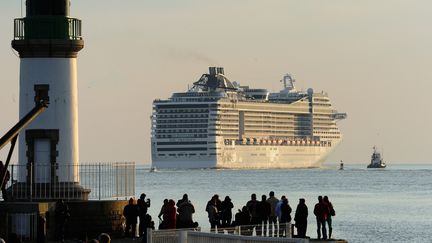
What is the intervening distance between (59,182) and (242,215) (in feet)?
15.0

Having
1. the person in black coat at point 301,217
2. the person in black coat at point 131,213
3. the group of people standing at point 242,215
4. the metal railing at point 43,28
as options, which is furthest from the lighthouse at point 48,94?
the person in black coat at point 301,217

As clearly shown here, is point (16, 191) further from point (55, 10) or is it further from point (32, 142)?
point (55, 10)

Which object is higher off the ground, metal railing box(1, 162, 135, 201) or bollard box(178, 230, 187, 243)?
metal railing box(1, 162, 135, 201)

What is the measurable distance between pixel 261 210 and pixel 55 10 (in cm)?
686

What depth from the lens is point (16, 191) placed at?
3109cm

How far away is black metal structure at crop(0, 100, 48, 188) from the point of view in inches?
1110

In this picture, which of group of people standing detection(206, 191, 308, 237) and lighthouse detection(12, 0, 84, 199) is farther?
group of people standing detection(206, 191, 308, 237)

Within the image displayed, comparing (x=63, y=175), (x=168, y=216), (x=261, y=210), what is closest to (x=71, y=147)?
(x=63, y=175)

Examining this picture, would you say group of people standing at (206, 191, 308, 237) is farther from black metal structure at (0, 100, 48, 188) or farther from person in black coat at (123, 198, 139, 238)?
black metal structure at (0, 100, 48, 188)

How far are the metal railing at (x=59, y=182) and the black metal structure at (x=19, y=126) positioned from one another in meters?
1.43

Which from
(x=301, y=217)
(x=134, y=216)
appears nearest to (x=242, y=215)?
(x=301, y=217)

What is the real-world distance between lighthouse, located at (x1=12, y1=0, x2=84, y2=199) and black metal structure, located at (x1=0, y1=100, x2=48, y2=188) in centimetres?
78

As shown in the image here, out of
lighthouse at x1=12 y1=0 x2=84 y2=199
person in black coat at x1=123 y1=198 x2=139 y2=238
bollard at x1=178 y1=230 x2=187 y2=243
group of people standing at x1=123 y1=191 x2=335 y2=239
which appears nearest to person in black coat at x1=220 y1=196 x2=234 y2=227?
group of people standing at x1=123 y1=191 x2=335 y2=239

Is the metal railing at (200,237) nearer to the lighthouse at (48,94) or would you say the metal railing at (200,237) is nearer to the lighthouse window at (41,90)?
the lighthouse at (48,94)
